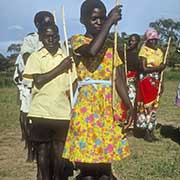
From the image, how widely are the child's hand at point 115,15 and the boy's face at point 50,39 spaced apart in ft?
3.57

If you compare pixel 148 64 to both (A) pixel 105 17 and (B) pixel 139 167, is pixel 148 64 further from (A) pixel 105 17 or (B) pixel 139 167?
(A) pixel 105 17

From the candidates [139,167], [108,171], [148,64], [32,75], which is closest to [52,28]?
[32,75]

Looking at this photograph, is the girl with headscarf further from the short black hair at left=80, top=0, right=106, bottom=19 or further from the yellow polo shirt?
the short black hair at left=80, top=0, right=106, bottom=19

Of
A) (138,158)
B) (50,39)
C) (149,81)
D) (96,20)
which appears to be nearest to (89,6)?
(96,20)

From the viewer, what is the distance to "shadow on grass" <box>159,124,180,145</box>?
8445mm

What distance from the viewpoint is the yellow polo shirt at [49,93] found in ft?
14.7

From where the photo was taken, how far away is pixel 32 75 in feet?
14.8

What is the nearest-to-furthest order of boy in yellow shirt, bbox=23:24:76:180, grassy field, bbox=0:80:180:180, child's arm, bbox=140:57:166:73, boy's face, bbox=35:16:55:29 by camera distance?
boy in yellow shirt, bbox=23:24:76:180
boy's face, bbox=35:16:55:29
grassy field, bbox=0:80:180:180
child's arm, bbox=140:57:166:73

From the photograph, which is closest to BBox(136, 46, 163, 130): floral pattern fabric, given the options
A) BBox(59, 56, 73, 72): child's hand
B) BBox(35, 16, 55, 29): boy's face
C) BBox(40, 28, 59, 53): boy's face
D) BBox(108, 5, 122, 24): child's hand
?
BBox(35, 16, 55, 29): boy's face

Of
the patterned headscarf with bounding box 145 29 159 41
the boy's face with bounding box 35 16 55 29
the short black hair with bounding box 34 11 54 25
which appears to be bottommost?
the patterned headscarf with bounding box 145 29 159 41

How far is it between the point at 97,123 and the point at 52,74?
2.80ft

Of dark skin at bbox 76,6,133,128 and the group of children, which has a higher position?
dark skin at bbox 76,6,133,128

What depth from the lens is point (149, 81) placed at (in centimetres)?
822

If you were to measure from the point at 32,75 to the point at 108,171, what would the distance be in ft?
3.84
